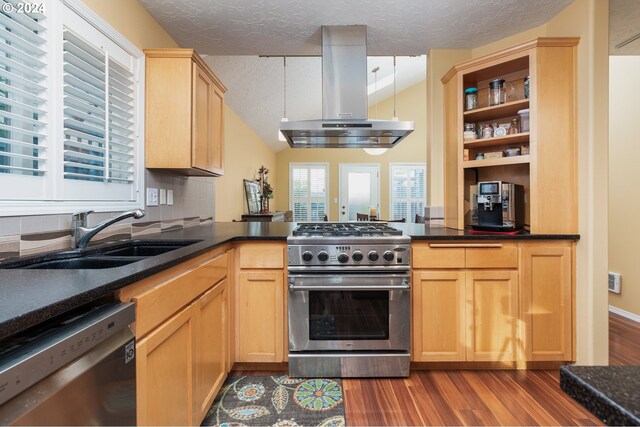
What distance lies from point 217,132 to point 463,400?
249cm

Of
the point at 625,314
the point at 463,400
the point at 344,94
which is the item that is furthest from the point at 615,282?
the point at 344,94

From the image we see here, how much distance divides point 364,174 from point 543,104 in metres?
5.57

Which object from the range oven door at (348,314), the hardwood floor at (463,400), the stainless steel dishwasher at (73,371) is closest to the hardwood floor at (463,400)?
the hardwood floor at (463,400)

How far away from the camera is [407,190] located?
299 inches

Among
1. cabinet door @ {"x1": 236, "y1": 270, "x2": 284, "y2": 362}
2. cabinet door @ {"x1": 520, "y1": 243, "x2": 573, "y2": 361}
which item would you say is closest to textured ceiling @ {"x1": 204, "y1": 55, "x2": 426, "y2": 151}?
cabinet door @ {"x1": 236, "y1": 270, "x2": 284, "y2": 362}

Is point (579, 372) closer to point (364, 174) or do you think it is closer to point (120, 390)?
point (120, 390)

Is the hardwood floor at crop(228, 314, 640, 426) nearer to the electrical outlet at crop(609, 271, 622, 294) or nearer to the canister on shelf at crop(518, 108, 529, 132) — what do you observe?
the electrical outlet at crop(609, 271, 622, 294)

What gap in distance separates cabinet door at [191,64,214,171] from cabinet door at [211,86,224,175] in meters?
0.04

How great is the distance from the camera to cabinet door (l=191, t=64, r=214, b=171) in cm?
195

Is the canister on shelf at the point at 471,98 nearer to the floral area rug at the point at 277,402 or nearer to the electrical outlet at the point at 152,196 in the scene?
the floral area rug at the point at 277,402

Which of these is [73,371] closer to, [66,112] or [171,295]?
[171,295]

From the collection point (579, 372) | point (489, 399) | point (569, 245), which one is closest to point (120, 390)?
point (579, 372)

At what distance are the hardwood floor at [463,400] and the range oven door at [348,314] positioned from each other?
0.23 m

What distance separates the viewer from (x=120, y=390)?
831 millimetres
